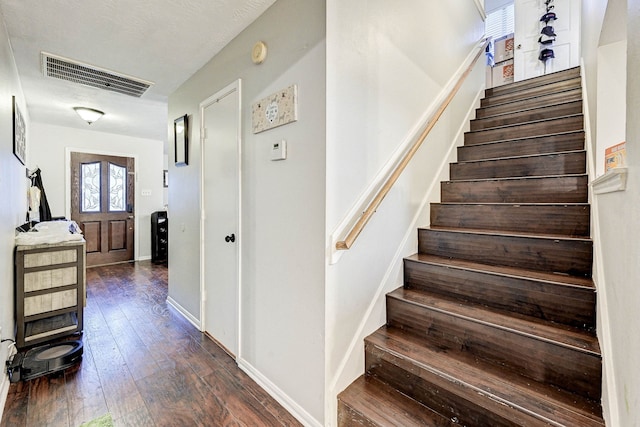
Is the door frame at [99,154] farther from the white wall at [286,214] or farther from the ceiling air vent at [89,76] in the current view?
the white wall at [286,214]

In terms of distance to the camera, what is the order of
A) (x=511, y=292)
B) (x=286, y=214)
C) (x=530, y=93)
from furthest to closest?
(x=530, y=93)
(x=286, y=214)
(x=511, y=292)

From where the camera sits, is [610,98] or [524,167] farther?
[524,167]

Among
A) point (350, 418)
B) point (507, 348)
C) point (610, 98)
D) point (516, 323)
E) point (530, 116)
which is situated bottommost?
point (350, 418)

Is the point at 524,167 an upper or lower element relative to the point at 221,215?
upper

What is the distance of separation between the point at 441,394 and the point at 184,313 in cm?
259

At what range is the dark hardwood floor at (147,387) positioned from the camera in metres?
1.67

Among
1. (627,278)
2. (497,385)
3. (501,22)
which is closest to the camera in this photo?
(627,278)

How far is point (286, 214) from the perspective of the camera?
5.79 feet

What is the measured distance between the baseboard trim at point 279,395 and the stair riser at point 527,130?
2755mm

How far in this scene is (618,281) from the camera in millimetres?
1023

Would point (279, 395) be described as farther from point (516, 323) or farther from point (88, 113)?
point (88, 113)

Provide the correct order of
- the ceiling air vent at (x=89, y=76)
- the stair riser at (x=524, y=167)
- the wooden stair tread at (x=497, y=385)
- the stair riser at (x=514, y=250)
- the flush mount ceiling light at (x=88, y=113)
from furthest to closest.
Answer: the flush mount ceiling light at (x=88, y=113)
the ceiling air vent at (x=89, y=76)
the stair riser at (x=524, y=167)
the stair riser at (x=514, y=250)
the wooden stair tread at (x=497, y=385)

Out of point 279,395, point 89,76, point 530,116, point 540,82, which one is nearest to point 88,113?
point 89,76

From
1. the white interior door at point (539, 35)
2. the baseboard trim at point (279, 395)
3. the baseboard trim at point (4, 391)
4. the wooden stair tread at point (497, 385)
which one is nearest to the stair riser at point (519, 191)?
the wooden stair tread at point (497, 385)
